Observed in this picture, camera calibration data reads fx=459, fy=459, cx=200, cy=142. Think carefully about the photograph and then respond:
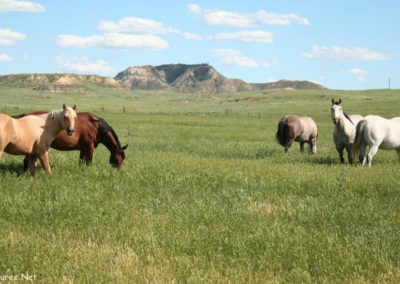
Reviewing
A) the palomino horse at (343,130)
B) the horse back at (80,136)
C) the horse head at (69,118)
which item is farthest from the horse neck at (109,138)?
the palomino horse at (343,130)

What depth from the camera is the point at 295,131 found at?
20.1m

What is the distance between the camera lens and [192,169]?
44.8 feet

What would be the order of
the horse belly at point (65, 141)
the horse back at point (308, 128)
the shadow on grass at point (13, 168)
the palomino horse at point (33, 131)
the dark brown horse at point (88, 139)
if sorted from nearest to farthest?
the palomino horse at point (33, 131) < the shadow on grass at point (13, 168) < the horse belly at point (65, 141) < the dark brown horse at point (88, 139) < the horse back at point (308, 128)

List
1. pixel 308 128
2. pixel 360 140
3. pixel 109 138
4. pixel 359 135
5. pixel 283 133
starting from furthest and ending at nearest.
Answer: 1. pixel 308 128
2. pixel 283 133
3. pixel 360 140
4. pixel 359 135
5. pixel 109 138

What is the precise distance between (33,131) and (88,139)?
224 cm

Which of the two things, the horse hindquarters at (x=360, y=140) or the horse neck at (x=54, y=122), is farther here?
the horse hindquarters at (x=360, y=140)

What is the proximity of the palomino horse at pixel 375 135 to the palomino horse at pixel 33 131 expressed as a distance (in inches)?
364

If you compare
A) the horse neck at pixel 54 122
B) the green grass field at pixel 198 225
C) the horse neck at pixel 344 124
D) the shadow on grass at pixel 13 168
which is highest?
the horse neck at pixel 54 122

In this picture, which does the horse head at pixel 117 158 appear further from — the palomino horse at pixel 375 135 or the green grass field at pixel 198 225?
the palomino horse at pixel 375 135

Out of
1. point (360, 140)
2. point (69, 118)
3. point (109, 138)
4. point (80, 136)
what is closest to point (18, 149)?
point (69, 118)

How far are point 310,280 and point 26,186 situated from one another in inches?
276

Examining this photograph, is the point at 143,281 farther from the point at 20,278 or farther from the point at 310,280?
the point at 310,280

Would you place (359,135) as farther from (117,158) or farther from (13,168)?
(13,168)

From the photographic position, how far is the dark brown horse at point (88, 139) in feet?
43.2
